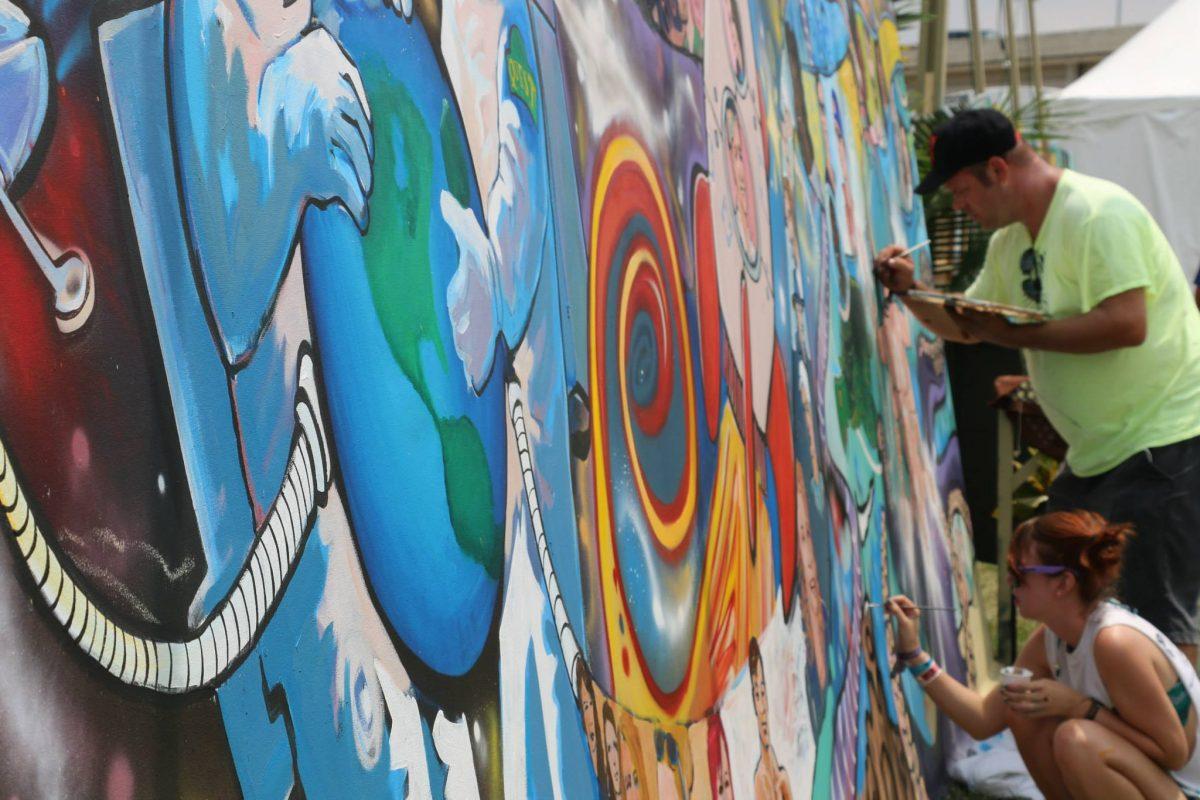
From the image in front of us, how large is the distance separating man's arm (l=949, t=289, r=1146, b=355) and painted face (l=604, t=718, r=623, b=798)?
94.1 inches

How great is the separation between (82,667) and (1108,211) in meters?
3.37

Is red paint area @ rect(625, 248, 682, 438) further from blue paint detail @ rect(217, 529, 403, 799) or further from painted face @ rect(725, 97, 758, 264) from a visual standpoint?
blue paint detail @ rect(217, 529, 403, 799)

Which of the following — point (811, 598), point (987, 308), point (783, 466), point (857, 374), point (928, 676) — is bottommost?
point (928, 676)

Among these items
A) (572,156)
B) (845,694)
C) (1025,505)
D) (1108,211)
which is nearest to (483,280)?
(572,156)

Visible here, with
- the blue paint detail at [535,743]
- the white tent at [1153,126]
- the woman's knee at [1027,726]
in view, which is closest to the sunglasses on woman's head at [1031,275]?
the woman's knee at [1027,726]

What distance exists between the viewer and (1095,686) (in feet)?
11.6

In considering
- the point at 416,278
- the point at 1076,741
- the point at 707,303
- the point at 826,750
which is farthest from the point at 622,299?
the point at 1076,741

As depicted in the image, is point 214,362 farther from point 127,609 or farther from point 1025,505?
point 1025,505

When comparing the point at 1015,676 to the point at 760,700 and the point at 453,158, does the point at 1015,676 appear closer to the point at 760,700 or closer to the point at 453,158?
the point at 760,700

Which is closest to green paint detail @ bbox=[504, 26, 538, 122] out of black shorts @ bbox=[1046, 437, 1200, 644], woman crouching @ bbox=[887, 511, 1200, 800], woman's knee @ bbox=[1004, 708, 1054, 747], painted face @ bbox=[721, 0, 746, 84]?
painted face @ bbox=[721, 0, 746, 84]

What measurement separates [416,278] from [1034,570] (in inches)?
98.6

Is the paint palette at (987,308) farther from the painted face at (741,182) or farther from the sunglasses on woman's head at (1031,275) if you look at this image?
the painted face at (741,182)

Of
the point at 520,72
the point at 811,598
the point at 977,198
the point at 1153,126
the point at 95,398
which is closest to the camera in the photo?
the point at 95,398

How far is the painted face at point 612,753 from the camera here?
1.86 meters
